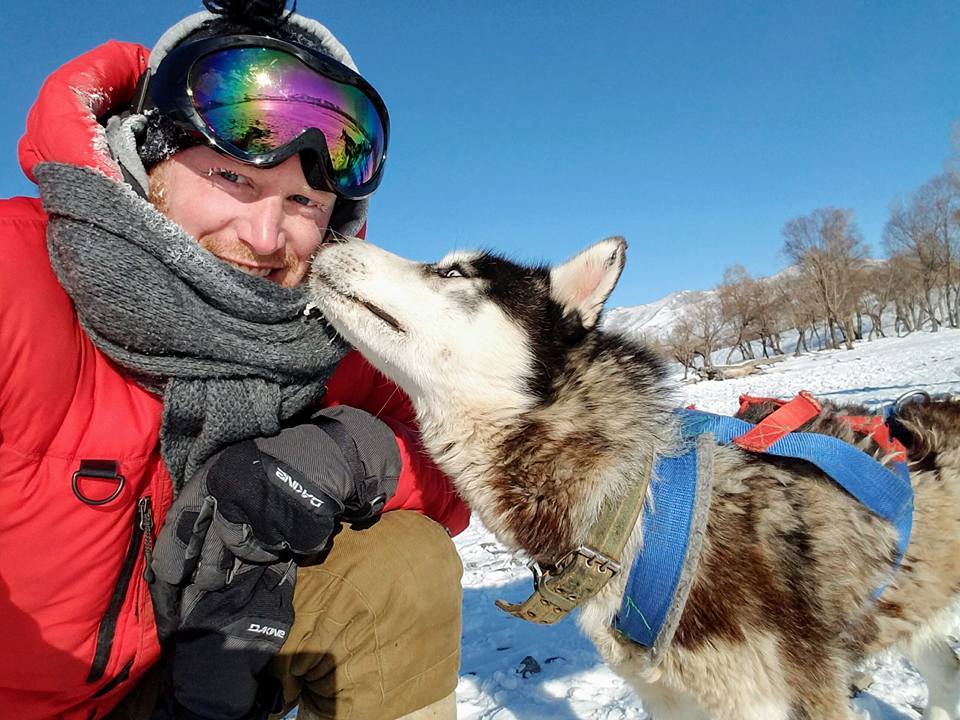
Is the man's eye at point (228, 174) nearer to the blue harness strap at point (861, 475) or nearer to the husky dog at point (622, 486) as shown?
the husky dog at point (622, 486)

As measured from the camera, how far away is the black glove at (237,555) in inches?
69.9

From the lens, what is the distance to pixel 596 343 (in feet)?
7.60

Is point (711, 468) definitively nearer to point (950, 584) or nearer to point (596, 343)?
point (596, 343)

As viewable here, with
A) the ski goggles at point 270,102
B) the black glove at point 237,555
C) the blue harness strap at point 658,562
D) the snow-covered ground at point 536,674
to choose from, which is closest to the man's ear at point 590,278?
the snow-covered ground at point 536,674

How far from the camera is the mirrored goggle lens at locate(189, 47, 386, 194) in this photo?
200 cm

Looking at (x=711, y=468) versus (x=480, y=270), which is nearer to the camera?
(x=711, y=468)

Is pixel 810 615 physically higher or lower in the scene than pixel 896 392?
lower

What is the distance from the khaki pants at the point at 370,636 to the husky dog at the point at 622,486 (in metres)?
0.40

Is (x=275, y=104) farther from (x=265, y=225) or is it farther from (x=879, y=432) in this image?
(x=879, y=432)

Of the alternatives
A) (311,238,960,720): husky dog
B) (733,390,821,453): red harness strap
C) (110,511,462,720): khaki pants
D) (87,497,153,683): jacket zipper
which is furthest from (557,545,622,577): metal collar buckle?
(87,497,153,683): jacket zipper

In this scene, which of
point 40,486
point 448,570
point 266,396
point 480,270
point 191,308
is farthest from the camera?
point 480,270

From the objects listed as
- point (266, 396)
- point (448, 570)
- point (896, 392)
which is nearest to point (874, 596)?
point (448, 570)

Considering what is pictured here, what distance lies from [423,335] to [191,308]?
0.84m

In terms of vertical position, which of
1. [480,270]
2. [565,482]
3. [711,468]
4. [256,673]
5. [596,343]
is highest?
[480,270]
